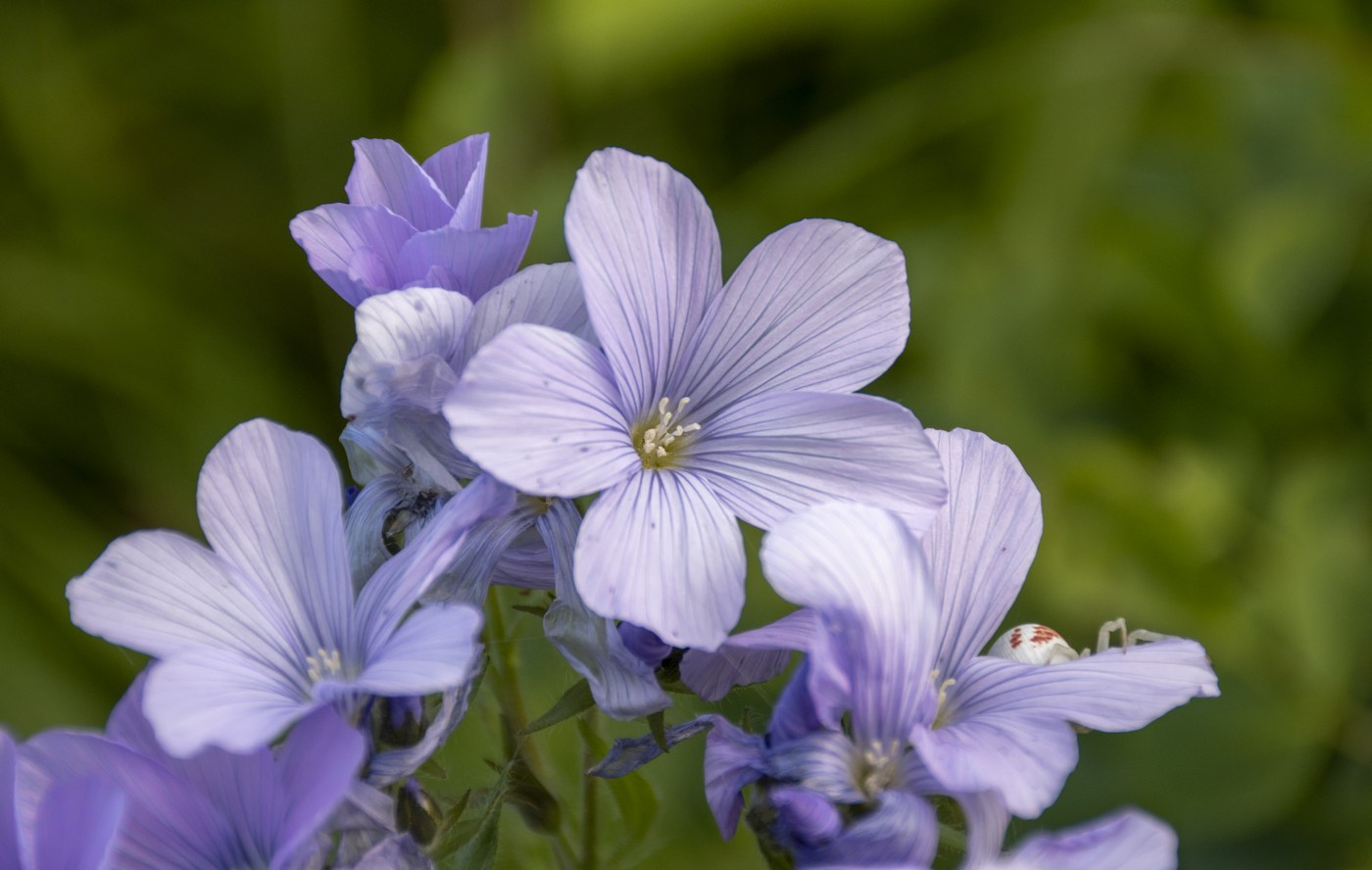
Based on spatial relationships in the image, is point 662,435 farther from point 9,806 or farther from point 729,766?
point 9,806

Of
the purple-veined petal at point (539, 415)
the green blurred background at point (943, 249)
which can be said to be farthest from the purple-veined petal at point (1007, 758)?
the green blurred background at point (943, 249)

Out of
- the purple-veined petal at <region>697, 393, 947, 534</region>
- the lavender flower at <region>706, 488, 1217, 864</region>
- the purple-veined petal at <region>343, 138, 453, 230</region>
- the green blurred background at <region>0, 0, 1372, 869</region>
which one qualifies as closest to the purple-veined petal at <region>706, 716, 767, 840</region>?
the lavender flower at <region>706, 488, 1217, 864</region>

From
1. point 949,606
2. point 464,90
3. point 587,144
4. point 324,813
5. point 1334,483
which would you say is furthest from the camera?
point 587,144

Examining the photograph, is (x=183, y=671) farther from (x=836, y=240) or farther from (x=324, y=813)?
(x=836, y=240)

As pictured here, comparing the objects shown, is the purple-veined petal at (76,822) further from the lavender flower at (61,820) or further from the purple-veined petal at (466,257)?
the purple-veined petal at (466,257)

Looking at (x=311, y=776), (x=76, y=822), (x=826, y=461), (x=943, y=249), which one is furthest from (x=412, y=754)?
(x=943, y=249)

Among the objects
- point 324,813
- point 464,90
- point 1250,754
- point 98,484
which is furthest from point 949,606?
point 98,484
